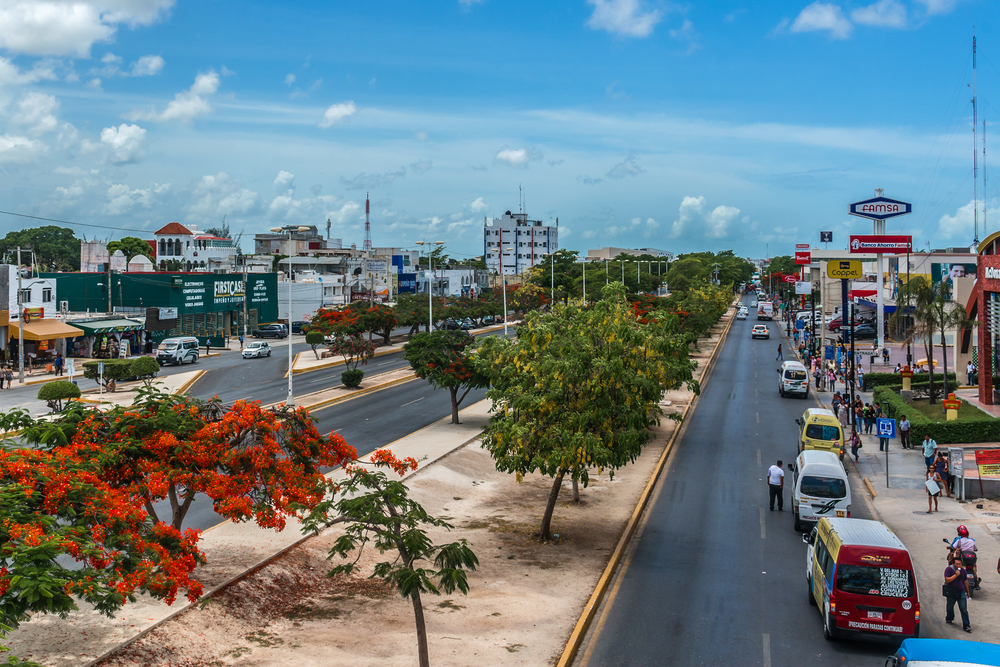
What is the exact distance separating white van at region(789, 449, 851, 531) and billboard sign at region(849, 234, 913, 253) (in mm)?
60056

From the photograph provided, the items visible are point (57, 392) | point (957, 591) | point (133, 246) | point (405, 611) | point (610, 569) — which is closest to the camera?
point (957, 591)

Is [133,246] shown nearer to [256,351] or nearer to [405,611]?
[256,351]

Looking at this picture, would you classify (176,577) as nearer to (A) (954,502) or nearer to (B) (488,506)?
(B) (488,506)

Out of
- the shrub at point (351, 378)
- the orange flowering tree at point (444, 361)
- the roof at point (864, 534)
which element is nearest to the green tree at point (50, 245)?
the shrub at point (351, 378)

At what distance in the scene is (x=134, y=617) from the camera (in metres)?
14.0

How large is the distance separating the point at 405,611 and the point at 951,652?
373 inches

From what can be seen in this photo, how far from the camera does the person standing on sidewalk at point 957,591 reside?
14734mm

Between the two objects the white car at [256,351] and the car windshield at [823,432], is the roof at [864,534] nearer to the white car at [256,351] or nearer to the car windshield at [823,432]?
the car windshield at [823,432]

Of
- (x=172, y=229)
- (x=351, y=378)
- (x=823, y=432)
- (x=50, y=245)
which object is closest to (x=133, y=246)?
(x=172, y=229)

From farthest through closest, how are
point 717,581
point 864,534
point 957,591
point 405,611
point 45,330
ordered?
point 45,330, point 717,581, point 405,611, point 957,591, point 864,534

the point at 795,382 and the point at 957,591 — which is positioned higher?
the point at 795,382

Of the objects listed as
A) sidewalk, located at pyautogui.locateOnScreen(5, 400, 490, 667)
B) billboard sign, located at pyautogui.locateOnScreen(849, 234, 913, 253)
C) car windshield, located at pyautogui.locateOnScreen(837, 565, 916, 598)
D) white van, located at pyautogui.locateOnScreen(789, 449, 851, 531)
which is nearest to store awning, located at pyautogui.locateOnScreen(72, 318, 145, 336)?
sidewalk, located at pyautogui.locateOnScreen(5, 400, 490, 667)

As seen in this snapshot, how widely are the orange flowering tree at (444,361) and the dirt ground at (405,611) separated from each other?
12.5 m

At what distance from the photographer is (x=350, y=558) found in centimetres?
1823
